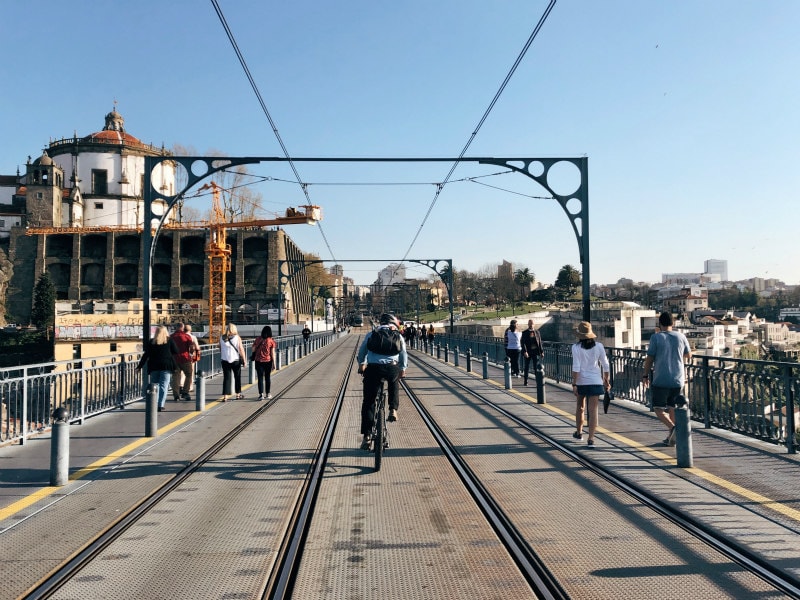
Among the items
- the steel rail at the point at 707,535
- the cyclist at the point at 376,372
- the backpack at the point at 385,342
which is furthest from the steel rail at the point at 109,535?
the steel rail at the point at 707,535

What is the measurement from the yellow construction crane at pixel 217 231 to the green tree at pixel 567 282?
247 ft

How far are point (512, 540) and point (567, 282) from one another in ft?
479

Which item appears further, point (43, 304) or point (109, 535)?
point (43, 304)

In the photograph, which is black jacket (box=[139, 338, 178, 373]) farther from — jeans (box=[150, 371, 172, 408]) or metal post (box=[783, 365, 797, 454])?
metal post (box=[783, 365, 797, 454])

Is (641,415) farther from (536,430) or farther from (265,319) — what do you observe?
(265,319)

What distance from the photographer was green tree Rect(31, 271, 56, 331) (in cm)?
8262

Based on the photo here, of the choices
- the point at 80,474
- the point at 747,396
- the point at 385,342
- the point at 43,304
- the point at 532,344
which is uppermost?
the point at 43,304

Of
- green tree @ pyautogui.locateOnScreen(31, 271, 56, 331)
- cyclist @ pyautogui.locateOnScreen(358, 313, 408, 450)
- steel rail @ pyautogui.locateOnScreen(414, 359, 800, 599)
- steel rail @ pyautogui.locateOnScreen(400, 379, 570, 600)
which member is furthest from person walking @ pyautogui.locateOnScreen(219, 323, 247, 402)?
green tree @ pyautogui.locateOnScreen(31, 271, 56, 331)

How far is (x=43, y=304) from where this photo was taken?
274ft

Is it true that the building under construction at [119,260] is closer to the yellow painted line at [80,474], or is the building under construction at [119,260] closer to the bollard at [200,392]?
the bollard at [200,392]

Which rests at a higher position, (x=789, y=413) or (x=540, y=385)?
(x=789, y=413)

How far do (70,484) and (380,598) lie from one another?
178 inches

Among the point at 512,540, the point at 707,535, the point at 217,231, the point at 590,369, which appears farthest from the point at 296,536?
the point at 217,231

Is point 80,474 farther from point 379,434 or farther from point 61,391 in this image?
point 61,391
